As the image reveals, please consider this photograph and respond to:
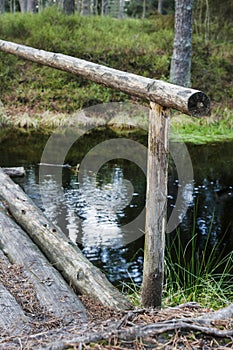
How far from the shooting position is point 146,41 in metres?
14.6

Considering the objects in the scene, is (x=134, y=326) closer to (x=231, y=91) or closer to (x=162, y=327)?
(x=162, y=327)

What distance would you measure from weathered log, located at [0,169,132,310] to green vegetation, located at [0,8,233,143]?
7110 mm

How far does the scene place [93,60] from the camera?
13727 millimetres

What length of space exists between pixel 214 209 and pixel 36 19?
10570mm

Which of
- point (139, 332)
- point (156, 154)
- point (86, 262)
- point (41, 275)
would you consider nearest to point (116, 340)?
point (139, 332)

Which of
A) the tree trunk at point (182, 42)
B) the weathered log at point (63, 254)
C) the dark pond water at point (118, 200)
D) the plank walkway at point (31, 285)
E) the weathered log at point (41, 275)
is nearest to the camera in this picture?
the plank walkway at point (31, 285)

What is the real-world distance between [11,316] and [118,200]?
4.25m

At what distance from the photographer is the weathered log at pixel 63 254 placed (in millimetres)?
2996

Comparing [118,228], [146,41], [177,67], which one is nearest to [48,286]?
[118,228]

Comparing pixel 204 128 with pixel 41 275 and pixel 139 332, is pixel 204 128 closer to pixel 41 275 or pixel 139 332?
pixel 41 275

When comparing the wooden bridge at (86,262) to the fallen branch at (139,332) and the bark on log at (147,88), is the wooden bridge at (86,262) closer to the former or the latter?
the bark on log at (147,88)

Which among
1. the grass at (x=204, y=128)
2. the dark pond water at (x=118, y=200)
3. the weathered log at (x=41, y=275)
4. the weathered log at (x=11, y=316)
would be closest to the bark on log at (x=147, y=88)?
the weathered log at (x=41, y=275)

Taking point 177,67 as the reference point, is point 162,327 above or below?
below

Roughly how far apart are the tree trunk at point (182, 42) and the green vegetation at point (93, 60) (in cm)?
99
